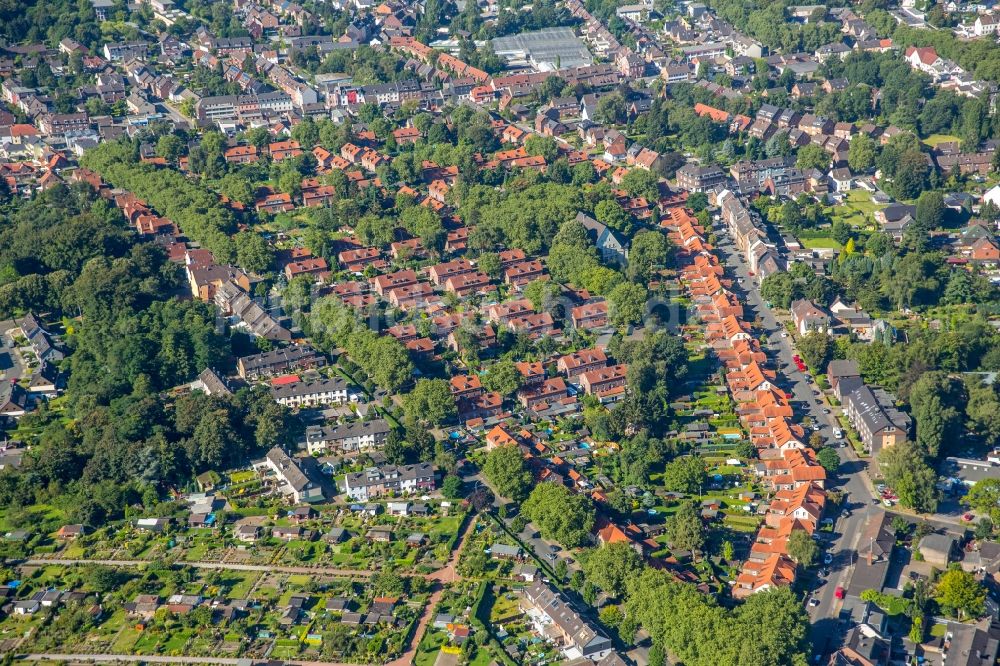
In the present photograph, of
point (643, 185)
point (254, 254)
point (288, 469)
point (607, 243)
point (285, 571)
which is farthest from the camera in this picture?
point (643, 185)

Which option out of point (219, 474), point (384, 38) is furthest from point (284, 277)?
point (384, 38)

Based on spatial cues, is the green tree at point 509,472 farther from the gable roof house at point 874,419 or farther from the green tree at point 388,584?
the gable roof house at point 874,419

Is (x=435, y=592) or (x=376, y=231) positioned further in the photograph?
(x=376, y=231)

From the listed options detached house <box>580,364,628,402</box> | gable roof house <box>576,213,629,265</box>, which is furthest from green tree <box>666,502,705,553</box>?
gable roof house <box>576,213,629,265</box>

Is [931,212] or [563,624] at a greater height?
[563,624]

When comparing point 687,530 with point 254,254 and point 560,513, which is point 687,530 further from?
point 254,254

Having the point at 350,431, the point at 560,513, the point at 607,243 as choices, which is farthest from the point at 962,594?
the point at 607,243
